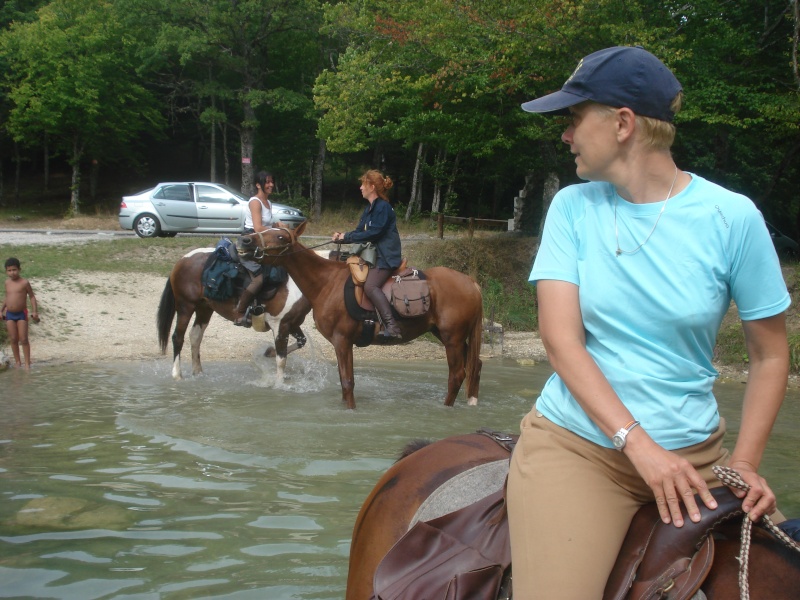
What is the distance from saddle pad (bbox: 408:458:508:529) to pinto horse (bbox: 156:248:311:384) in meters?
8.79

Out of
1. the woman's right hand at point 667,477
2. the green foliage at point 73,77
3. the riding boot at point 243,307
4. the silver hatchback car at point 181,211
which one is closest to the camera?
the woman's right hand at point 667,477

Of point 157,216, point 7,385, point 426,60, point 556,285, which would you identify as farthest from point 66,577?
point 157,216

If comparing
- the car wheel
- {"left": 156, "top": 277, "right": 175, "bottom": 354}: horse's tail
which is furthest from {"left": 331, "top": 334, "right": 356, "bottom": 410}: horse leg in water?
the car wheel

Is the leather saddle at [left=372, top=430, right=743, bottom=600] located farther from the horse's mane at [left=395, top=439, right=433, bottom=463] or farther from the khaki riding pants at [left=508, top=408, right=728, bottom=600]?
the horse's mane at [left=395, top=439, right=433, bottom=463]

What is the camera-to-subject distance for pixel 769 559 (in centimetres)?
204

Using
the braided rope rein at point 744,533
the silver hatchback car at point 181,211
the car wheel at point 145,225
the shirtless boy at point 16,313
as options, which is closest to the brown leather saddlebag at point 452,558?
the braided rope rein at point 744,533

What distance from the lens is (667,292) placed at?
208 centimetres

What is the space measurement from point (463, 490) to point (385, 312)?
23.8ft

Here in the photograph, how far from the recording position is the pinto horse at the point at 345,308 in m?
10.3

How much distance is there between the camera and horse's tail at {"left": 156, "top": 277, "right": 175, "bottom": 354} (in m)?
12.8

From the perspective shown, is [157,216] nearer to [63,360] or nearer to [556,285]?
[63,360]

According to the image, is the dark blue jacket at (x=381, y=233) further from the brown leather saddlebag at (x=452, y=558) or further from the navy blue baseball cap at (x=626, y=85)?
the navy blue baseball cap at (x=626, y=85)

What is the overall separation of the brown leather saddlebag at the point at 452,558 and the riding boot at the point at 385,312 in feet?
Result: 24.3

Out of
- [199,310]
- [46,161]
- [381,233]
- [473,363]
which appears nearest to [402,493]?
[381,233]
